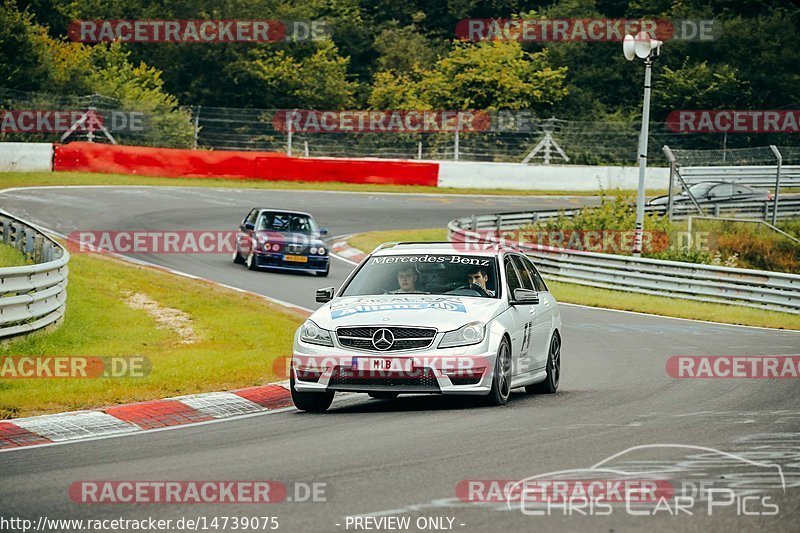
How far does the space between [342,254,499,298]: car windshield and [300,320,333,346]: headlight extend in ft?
2.93

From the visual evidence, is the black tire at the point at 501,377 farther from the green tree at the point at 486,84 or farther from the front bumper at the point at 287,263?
the green tree at the point at 486,84

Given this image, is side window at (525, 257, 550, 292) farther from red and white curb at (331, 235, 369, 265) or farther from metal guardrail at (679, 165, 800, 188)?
metal guardrail at (679, 165, 800, 188)

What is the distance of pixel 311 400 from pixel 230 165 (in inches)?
1426

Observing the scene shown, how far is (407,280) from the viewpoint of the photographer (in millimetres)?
12273

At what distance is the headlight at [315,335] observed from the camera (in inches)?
445

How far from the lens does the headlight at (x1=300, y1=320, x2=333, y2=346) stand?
11.3m

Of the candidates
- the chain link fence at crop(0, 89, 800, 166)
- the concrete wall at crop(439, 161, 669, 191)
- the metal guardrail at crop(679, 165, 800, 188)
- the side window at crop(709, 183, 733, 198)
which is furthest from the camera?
the concrete wall at crop(439, 161, 669, 191)

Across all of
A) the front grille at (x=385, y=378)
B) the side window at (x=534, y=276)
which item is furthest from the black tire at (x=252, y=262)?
the front grille at (x=385, y=378)

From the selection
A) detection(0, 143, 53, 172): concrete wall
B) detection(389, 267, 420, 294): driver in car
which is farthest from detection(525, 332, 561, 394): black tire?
detection(0, 143, 53, 172): concrete wall

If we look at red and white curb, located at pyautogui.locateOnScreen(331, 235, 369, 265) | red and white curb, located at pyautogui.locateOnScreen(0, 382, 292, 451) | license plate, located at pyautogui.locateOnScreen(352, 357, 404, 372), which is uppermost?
license plate, located at pyautogui.locateOnScreen(352, 357, 404, 372)

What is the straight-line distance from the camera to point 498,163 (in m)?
50.8

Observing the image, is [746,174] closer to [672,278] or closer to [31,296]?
[672,278]

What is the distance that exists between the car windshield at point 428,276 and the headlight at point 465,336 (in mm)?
882

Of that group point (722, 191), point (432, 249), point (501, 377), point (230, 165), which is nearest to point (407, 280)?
point (432, 249)
